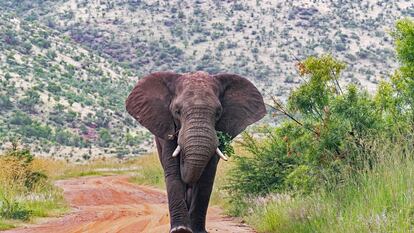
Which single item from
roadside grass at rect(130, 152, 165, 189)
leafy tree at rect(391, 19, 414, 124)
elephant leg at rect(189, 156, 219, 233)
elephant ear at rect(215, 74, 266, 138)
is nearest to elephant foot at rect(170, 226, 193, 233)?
elephant leg at rect(189, 156, 219, 233)

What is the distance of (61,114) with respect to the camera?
A: 5612cm

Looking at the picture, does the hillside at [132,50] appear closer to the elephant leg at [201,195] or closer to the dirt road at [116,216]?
the dirt road at [116,216]

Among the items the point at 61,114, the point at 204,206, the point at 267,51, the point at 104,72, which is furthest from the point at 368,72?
the point at 204,206

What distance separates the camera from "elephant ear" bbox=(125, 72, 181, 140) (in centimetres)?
1108

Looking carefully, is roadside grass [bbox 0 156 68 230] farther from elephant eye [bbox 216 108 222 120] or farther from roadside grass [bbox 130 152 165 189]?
roadside grass [bbox 130 152 165 189]

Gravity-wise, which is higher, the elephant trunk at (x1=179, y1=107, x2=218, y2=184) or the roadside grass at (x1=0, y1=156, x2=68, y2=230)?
the elephant trunk at (x1=179, y1=107, x2=218, y2=184)

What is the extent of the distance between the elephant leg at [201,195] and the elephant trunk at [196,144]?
0.83 m

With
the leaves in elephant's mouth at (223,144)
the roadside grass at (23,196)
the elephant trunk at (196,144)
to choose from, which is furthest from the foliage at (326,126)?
the roadside grass at (23,196)

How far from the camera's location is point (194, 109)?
33.1ft

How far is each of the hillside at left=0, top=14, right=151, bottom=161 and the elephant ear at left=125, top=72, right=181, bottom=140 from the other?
3779 cm

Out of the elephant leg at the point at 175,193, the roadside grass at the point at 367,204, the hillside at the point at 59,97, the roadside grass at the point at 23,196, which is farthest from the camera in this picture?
the hillside at the point at 59,97

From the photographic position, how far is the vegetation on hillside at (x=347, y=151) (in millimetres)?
8445

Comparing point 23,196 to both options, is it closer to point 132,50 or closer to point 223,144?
point 223,144

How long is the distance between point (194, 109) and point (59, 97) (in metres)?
49.0
